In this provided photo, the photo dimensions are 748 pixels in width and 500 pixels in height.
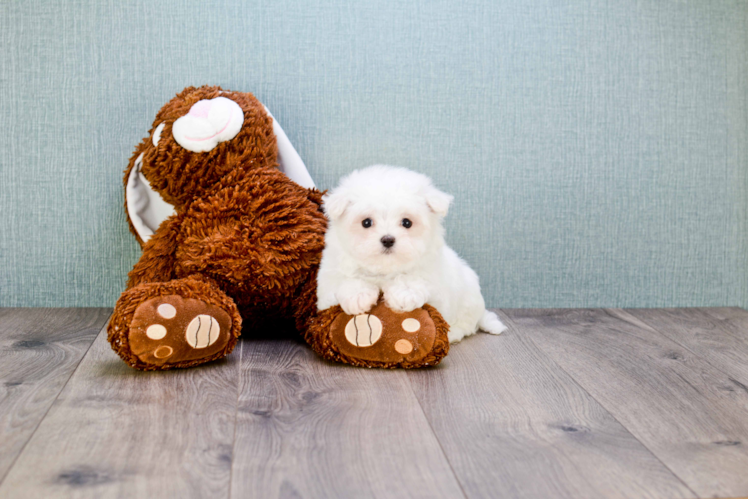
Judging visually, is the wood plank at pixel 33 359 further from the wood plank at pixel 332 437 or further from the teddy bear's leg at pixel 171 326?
the wood plank at pixel 332 437

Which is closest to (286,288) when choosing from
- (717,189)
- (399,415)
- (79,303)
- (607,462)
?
(399,415)

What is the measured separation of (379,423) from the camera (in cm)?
101

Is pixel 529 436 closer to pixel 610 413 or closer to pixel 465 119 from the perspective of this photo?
pixel 610 413

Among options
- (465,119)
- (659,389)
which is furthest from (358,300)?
(465,119)

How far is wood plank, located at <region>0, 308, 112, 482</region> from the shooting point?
984 millimetres

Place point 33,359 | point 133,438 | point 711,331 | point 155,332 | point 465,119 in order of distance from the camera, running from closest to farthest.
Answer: point 133,438
point 155,332
point 33,359
point 711,331
point 465,119

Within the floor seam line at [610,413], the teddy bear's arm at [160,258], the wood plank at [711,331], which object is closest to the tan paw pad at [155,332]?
the teddy bear's arm at [160,258]

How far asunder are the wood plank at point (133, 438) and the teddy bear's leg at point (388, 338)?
210 mm

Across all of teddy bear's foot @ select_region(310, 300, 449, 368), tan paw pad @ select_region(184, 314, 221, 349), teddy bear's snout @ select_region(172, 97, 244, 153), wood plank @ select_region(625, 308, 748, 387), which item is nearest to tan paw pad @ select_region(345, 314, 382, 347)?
teddy bear's foot @ select_region(310, 300, 449, 368)

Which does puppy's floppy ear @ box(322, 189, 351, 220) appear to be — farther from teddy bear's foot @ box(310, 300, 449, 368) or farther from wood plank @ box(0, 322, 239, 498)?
wood plank @ box(0, 322, 239, 498)

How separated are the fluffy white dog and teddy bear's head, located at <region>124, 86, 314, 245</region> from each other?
291 mm

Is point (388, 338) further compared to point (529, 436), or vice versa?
point (388, 338)

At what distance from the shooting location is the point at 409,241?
4.06ft

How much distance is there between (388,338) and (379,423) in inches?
10.2
